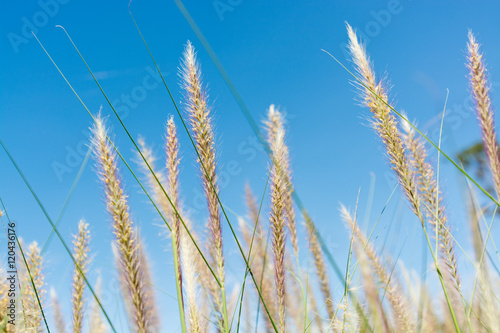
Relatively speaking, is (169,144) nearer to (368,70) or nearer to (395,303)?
(368,70)

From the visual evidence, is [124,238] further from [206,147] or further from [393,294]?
[393,294]

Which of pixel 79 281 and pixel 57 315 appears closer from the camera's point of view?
pixel 79 281

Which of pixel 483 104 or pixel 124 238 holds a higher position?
pixel 483 104

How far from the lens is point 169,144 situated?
2.01 metres

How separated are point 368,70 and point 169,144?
115 cm

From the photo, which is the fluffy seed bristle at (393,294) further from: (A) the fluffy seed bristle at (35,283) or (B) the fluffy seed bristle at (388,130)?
(A) the fluffy seed bristle at (35,283)

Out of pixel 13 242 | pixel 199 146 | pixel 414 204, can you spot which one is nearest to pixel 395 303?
pixel 414 204

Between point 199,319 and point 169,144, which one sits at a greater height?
point 169,144

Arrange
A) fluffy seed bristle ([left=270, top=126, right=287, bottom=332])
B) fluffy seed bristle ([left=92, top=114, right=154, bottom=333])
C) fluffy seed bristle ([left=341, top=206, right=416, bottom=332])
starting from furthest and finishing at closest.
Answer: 1. fluffy seed bristle ([left=341, top=206, right=416, bottom=332])
2. fluffy seed bristle ([left=270, top=126, right=287, bottom=332])
3. fluffy seed bristle ([left=92, top=114, right=154, bottom=333])

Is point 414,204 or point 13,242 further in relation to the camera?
point 414,204

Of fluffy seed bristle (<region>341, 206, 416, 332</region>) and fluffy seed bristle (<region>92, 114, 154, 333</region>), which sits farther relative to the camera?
fluffy seed bristle (<region>341, 206, 416, 332</region>)

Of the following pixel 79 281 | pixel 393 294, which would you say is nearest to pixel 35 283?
pixel 79 281

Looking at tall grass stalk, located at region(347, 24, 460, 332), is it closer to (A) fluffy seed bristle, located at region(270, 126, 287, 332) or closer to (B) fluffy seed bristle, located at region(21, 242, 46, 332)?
(A) fluffy seed bristle, located at region(270, 126, 287, 332)

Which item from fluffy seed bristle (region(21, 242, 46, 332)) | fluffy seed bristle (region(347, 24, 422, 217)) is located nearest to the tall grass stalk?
fluffy seed bristle (region(347, 24, 422, 217))
